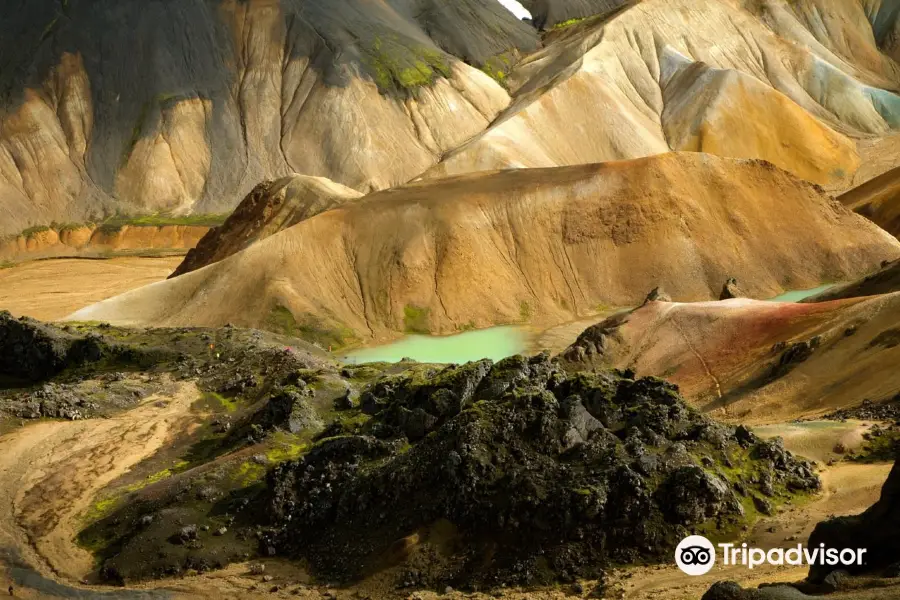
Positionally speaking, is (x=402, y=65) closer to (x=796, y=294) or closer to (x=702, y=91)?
(x=702, y=91)

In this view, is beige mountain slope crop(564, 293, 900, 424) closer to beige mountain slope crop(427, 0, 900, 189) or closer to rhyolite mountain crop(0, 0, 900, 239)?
beige mountain slope crop(427, 0, 900, 189)

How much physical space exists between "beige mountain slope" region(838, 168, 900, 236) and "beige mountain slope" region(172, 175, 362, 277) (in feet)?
116

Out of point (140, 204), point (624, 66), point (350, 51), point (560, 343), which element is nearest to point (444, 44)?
point (350, 51)

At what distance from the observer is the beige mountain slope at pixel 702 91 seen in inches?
3647

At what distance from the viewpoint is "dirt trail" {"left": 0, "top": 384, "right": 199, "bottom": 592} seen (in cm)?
2636

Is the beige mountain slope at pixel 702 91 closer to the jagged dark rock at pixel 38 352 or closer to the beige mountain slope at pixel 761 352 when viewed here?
the beige mountain slope at pixel 761 352

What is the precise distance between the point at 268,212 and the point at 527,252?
2098 centimetres

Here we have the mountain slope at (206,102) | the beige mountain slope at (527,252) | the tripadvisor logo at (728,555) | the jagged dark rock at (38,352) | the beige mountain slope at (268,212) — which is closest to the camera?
the tripadvisor logo at (728,555)

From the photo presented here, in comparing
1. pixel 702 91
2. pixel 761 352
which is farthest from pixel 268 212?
pixel 702 91

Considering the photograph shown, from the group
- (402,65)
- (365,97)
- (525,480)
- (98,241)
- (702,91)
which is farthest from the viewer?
(402,65)

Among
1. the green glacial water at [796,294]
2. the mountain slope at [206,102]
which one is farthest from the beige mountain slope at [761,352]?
the mountain slope at [206,102]

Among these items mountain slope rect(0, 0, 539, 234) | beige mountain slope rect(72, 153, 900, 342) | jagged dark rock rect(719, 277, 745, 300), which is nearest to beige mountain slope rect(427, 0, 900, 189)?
mountain slope rect(0, 0, 539, 234)

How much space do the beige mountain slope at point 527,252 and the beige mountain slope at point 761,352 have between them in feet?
41.4

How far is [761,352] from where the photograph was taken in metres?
37.3
